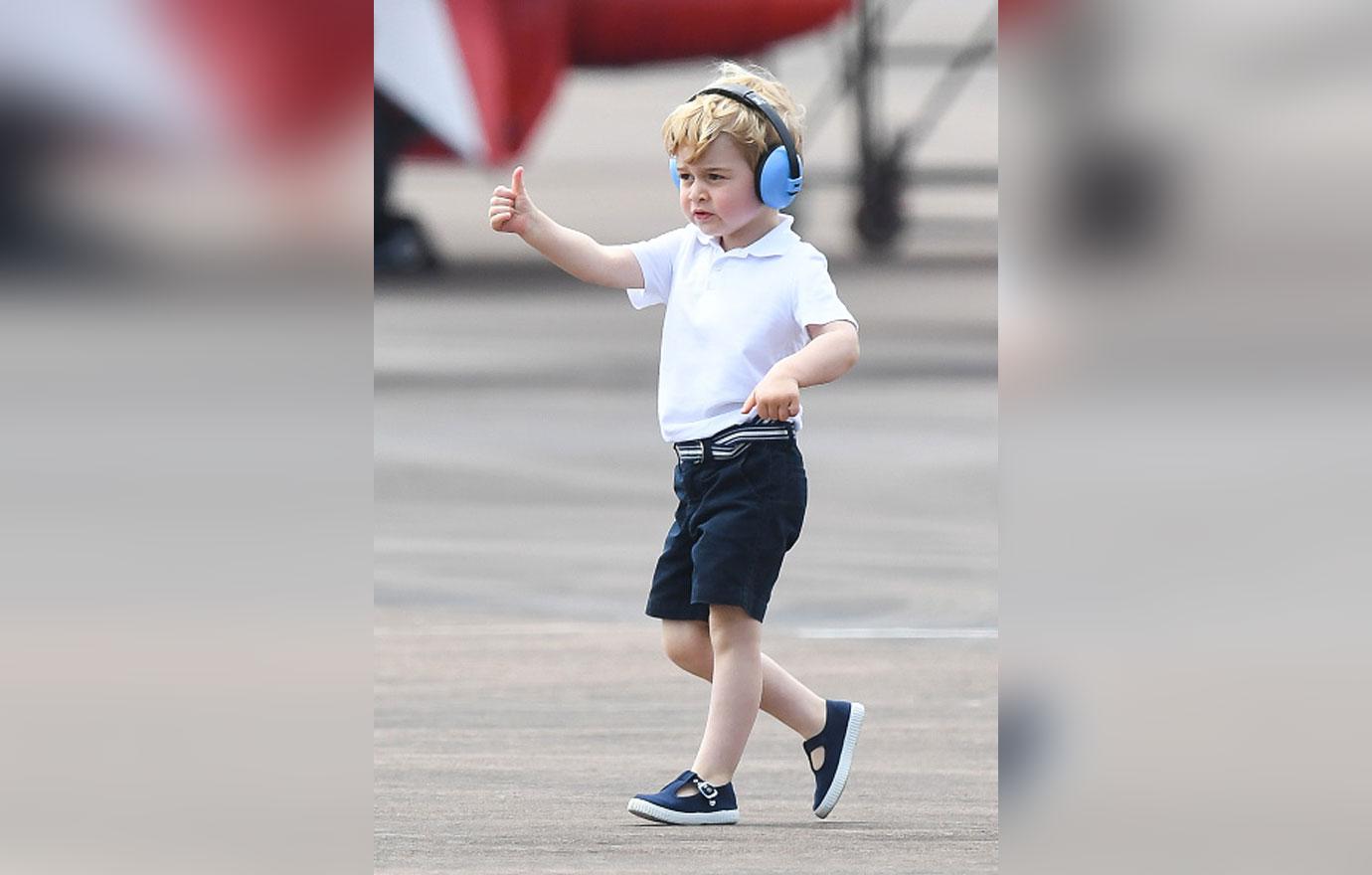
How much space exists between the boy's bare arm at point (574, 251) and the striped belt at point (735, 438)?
1.05 ft

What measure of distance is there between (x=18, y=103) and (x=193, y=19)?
0.14 m

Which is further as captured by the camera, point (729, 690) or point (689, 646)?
point (689, 646)

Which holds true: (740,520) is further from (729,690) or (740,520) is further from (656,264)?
(656,264)

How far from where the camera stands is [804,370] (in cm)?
→ 352

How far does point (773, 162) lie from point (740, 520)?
0.58 meters

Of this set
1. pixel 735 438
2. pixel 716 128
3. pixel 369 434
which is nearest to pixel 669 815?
pixel 735 438

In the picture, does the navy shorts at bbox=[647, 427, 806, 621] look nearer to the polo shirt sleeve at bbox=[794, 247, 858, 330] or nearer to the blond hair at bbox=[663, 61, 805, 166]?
the polo shirt sleeve at bbox=[794, 247, 858, 330]

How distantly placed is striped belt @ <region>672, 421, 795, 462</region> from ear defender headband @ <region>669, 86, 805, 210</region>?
364mm

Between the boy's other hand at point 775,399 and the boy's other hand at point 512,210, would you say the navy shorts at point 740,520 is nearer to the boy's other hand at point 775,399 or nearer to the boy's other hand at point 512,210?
the boy's other hand at point 775,399

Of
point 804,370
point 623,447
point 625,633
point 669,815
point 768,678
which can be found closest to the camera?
point 804,370

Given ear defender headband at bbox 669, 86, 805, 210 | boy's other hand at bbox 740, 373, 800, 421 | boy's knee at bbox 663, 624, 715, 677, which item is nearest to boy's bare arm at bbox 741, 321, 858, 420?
boy's other hand at bbox 740, 373, 800, 421

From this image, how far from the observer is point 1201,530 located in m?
1.70

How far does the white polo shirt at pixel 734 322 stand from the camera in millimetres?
3730

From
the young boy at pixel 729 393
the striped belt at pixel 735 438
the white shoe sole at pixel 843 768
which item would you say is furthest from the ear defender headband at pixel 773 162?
the white shoe sole at pixel 843 768
